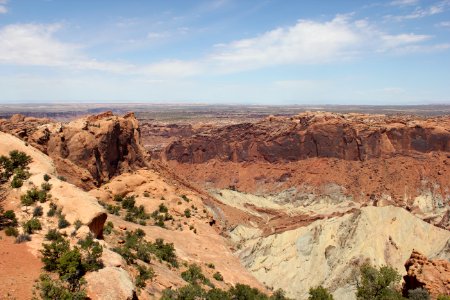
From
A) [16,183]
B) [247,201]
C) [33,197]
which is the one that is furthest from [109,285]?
[247,201]

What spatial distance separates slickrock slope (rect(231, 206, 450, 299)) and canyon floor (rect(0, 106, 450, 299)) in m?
0.13

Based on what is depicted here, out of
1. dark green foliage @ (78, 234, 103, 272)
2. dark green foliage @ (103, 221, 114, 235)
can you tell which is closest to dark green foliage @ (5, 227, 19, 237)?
dark green foliage @ (78, 234, 103, 272)

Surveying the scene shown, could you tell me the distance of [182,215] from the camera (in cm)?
4134

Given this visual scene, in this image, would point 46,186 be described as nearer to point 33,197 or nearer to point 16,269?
point 33,197

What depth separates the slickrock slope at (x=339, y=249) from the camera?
120ft

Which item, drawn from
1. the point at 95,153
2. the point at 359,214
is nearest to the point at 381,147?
the point at 359,214

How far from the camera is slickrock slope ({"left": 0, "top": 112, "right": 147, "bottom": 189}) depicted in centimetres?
4138

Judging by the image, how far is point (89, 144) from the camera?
47406 millimetres

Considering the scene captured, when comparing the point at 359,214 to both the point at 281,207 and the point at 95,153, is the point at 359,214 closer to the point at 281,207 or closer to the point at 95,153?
the point at 95,153

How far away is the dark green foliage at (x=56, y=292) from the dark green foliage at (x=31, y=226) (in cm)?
391

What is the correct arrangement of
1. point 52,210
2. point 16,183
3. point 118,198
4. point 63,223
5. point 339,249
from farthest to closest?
point 118,198, point 339,249, point 16,183, point 52,210, point 63,223

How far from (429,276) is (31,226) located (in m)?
23.3

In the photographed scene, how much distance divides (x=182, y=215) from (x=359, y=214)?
1805 centimetres

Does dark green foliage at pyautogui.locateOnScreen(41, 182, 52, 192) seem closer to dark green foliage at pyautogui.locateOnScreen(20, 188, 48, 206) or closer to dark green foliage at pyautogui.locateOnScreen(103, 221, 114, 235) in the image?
dark green foliage at pyautogui.locateOnScreen(20, 188, 48, 206)
